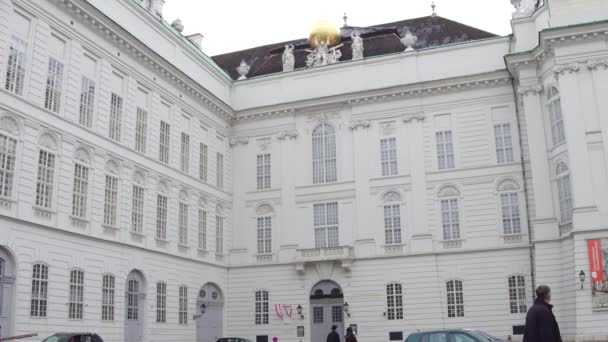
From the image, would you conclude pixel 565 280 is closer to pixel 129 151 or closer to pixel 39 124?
pixel 129 151

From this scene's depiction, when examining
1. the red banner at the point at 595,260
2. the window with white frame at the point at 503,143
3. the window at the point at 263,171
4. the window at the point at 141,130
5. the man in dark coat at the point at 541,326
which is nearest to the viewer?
the man in dark coat at the point at 541,326

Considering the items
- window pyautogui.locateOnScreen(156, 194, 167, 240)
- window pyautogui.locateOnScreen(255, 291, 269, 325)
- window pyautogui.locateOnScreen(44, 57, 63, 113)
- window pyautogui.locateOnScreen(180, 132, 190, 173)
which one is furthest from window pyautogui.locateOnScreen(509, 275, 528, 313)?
window pyautogui.locateOnScreen(44, 57, 63, 113)

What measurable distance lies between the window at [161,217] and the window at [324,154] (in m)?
9.36

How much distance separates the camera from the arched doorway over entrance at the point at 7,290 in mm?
23391

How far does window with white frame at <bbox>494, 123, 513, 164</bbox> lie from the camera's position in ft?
119

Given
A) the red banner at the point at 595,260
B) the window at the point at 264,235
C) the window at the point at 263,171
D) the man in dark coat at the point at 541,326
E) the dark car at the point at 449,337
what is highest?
the window at the point at 263,171

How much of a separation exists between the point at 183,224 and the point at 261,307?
22.7 ft

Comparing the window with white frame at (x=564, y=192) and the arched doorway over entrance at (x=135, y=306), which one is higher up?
the window with white frame at (x=564, y=192)

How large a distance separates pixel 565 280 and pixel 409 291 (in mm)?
7819

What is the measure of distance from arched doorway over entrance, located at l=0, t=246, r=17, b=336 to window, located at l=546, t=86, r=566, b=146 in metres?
24.7

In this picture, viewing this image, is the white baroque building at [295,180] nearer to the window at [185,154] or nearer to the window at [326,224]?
the window at [326,224]

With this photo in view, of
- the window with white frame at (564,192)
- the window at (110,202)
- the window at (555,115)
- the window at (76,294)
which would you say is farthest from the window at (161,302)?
the window at (555,115)

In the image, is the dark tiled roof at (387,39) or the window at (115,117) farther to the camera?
the dark tiled roof at (387,39)

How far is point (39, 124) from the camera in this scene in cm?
2562
